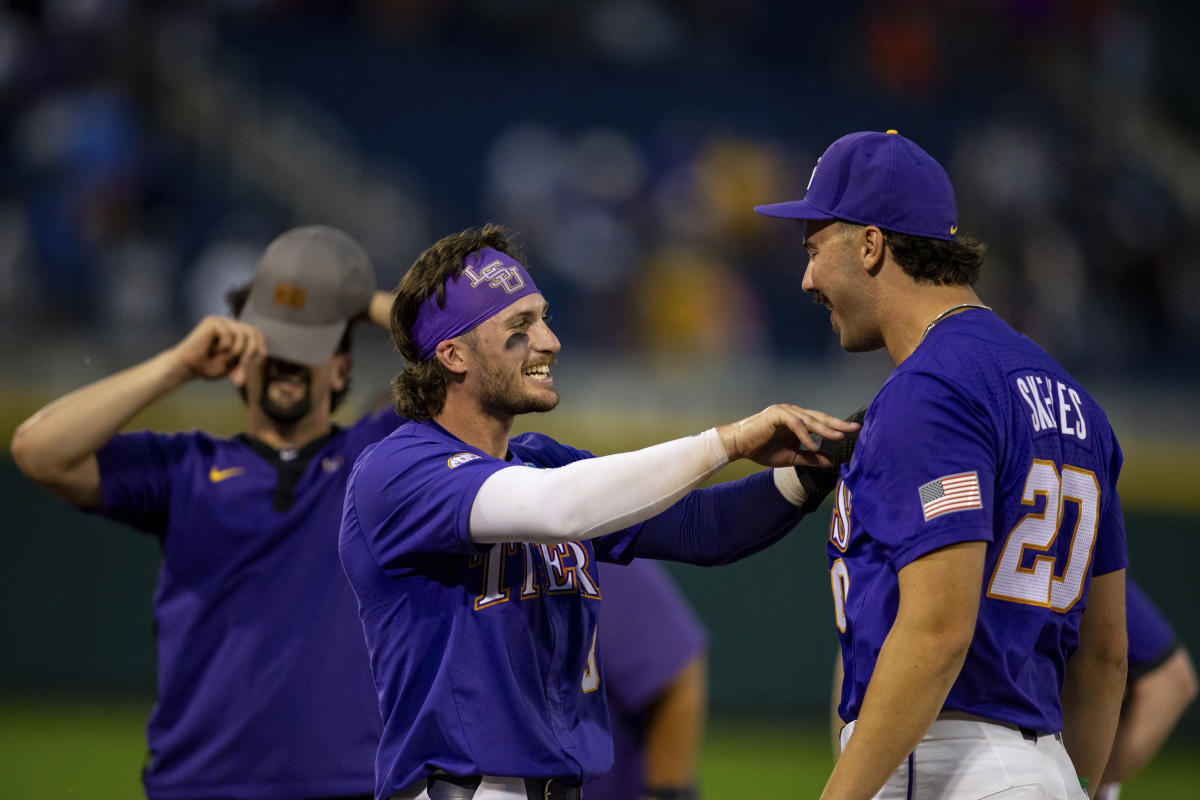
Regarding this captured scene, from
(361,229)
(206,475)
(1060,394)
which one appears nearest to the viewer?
(1060,394)

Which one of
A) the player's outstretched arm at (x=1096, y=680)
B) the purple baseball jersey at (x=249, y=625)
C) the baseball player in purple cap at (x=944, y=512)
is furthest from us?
the purple baseball jersey at (x=249, y=625)

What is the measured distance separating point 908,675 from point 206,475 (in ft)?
8.28

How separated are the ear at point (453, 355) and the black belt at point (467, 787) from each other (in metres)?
0.99

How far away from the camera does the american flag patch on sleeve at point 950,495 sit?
2.69 metres

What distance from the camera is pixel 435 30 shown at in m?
14.4

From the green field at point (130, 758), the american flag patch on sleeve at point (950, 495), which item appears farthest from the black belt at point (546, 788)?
the green field at point (130, 758)

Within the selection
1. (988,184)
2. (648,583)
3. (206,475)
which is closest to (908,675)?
(648,583)

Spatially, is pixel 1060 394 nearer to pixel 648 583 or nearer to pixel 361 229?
pixel 648 583

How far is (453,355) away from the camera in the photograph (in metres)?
3.40

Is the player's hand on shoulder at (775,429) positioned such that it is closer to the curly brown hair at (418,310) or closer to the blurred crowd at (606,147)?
the curly brown hair at (418,310)

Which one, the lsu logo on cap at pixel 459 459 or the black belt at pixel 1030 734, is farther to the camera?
the lsu logo on cap at pixel 459 459

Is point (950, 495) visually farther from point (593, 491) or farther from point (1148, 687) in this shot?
point (1148, 687)

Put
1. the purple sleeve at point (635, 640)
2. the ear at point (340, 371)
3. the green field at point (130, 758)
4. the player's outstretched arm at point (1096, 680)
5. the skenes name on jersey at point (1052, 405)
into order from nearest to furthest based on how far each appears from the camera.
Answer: the skenes name on jersey at point (1052, 405) → the player's outstretched arm at point (1096, 680) → the purple sleeve at point (635, 640) → the ear at point (340, 371) → the green field at point (130, 758)

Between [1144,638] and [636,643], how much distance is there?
68.9 inches
